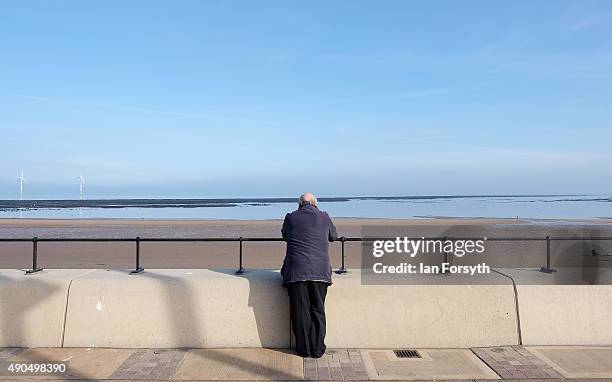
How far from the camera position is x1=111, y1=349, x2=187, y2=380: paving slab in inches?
201

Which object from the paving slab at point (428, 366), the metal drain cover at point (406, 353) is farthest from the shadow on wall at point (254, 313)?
the metal drain cover at point (406, 353)

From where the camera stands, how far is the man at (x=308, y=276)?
568 centimetres

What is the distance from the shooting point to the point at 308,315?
18.9ft

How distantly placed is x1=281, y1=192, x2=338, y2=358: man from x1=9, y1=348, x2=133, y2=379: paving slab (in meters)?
1.90

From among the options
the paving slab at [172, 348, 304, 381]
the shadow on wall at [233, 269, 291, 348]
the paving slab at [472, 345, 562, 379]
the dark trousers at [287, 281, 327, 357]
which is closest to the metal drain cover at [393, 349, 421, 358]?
the paving slab at [472, 345, 562, 379]

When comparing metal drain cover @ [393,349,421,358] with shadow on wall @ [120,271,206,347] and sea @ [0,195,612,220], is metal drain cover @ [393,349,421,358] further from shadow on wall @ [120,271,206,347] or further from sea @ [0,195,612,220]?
sea @ [0,195,612,220]

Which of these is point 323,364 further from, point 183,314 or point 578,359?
point 578,359

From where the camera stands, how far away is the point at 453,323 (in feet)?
19.9

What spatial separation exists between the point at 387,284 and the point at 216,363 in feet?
6.97

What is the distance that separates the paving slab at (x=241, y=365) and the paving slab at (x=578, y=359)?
2.57 meters

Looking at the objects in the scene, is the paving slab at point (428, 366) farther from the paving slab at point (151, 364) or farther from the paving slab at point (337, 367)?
the paving slab at point (151, 364)

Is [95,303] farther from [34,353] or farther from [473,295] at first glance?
[473,295]

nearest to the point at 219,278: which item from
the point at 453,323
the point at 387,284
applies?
the point at 387,284

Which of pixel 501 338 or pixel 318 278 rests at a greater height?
pixel 318 278
